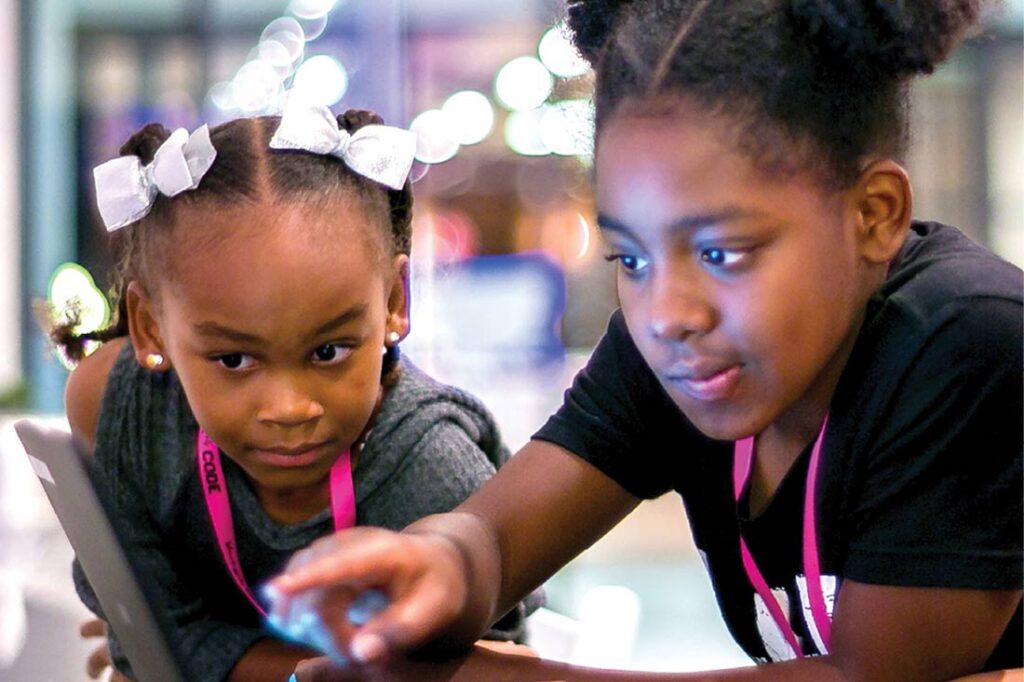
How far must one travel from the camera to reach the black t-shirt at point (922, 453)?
2.70ft

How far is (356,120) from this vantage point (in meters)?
1.34

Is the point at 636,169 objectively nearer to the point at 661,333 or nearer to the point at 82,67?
the point at 661,333

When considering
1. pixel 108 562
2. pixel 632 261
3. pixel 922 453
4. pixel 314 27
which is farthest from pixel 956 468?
pixel 314 27

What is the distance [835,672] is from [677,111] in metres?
0.37

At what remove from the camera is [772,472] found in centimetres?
100

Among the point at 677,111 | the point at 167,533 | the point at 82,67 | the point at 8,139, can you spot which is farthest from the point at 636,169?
the point at 82,67

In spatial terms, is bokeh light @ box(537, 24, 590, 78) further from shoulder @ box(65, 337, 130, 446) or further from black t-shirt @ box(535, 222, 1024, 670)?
shoulder @ box(65, 337, 130, 446)

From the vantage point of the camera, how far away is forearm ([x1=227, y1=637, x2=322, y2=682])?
117 cm

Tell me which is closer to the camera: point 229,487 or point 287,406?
point 287,406

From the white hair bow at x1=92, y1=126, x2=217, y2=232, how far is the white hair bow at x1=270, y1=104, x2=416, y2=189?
70mm

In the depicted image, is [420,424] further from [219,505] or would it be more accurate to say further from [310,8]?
[310,8]

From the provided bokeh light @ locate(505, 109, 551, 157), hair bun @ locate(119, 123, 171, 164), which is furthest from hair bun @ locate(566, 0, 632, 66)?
bokeh light @ locate(505, 109, 551, 157)

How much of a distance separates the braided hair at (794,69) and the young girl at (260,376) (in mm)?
377

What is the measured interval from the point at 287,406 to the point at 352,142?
11.3 inches
